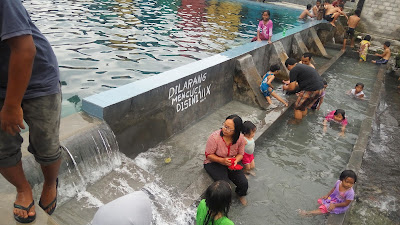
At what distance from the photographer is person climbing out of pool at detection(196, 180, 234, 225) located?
291cm

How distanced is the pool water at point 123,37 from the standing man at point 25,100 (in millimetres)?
4447

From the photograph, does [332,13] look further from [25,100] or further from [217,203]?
[25,100]

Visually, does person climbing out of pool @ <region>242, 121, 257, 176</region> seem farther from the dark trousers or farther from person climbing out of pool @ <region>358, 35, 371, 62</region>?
person climbing out of pool @ <region>358, 35, 371, 62</region>

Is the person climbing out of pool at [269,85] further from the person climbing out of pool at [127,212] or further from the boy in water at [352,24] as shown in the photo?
the boy in water at [352,24]

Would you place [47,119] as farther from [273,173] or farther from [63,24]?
[63,24]

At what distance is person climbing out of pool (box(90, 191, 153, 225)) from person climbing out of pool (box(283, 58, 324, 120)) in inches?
253

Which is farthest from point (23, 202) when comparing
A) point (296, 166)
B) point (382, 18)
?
point (382, 18)

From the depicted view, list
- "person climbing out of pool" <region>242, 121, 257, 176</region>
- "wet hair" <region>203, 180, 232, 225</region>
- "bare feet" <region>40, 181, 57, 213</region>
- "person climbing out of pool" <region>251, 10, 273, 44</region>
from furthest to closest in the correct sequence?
"person climbing out of pool" <region>251, 10, 273, 44</region> → "person climbing out of pool" <region>242, 121, 257, 176</region> → "wet hair" <region>203, 180, 232, 225</region> → "bare feet" <region>40, 181, 57, 213</region>

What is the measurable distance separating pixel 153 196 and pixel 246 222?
1423 millimetres

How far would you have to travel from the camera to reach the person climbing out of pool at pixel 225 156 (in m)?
4.62

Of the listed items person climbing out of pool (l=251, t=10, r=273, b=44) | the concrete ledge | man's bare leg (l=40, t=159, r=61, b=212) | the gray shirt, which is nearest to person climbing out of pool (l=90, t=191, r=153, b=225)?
man's bare leg (l=40, t=159, r=61, b=212)

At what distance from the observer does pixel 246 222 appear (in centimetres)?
445

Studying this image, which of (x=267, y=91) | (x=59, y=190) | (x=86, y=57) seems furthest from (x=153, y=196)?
(x=86, y=57)

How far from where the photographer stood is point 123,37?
11773 millimetres
